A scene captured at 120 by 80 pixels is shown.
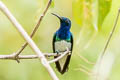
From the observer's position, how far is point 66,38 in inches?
110

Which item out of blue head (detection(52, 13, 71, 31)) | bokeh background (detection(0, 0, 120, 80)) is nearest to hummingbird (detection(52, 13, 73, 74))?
blue head (detection(52, 13, 71, 31))

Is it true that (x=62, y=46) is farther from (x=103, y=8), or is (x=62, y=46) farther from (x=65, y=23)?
(x=103, y=8)

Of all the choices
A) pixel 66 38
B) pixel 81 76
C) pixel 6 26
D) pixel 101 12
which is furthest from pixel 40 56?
pixel 6 26

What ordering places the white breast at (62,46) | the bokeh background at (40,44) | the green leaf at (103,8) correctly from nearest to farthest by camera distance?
the green leaf at (103,8) → the white breast at (62,46) → the bokeh background at (40,44)

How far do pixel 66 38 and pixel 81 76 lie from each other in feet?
3.37

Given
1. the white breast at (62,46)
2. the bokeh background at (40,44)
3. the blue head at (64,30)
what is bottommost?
the bokeh background at (40,44)

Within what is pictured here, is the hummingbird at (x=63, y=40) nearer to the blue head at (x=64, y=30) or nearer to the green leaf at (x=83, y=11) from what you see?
the blue head at (x=64, y=30)

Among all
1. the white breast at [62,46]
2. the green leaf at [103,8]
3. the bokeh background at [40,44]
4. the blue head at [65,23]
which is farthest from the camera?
the bokeh background at [40,44]

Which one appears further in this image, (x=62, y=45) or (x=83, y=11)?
(x=62, y=45)

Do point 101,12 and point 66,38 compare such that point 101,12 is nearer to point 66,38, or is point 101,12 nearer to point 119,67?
point 66,38

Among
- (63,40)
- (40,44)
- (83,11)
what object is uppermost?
(83,11)

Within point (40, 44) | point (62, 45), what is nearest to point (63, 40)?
point (62, 45)

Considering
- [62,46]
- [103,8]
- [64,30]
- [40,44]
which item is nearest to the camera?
[103,8]

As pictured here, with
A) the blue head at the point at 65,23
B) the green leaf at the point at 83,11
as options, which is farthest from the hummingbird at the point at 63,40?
the green leaf at the point at 83,11
